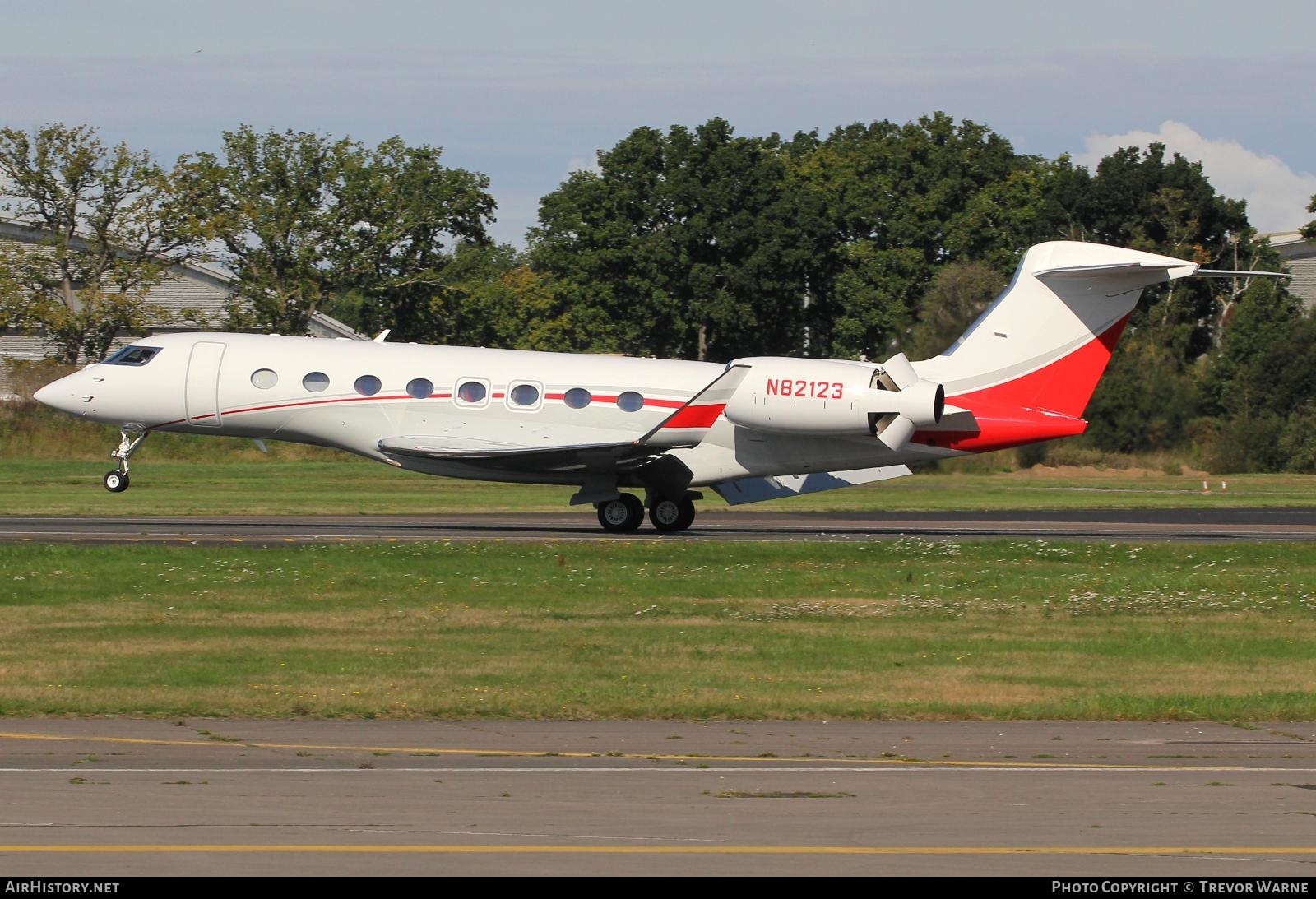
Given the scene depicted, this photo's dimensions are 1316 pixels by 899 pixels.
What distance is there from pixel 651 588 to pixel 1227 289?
203 ft

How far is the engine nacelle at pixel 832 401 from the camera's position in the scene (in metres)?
27.5

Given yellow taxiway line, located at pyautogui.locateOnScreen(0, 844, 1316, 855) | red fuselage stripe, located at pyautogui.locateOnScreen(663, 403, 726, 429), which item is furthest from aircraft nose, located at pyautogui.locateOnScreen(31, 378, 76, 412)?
yellow taxiway line, located at pyautogui.locateOnScreen(0, 844, 1316, 855)

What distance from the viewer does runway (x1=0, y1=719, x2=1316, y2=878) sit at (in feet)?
26.3

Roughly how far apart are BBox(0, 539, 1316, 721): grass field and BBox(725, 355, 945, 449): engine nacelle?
243 centimetres

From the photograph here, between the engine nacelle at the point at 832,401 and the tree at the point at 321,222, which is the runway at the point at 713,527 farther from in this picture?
the tree at the point at 321,222

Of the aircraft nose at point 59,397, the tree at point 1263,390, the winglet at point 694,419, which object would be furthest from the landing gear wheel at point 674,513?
the tree at point 1263,390

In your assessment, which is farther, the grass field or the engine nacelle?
the engine nacelle

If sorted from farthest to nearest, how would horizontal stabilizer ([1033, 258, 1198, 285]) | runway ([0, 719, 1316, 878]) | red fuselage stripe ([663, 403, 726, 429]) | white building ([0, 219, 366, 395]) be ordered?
white building ([0, 219, 366, 395]) < red fuselage stripe ([663, 403, 726, 429]) < horizontal stabilizer ([1033, 258, 1198, 285]) < runway ([0, 719, 1316, 878])

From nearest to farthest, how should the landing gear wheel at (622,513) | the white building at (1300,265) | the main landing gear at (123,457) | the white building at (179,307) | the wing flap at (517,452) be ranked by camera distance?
the wing flap at (517,452)
the landing gear wheel at (622,513)
the main landing gear at (123,457)
the white building at (179,307)
the white building at (1300,265)

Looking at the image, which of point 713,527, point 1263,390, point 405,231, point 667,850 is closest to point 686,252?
point 405,231

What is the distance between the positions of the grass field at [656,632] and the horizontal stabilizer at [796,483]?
274 centimetres

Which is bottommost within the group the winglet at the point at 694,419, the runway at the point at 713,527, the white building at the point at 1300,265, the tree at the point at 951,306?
the runway at the point at 713,527

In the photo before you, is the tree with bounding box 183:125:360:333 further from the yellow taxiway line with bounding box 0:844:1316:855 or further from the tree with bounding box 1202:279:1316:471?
the yellow taxiway line with bounding box 0:844:1316:855
